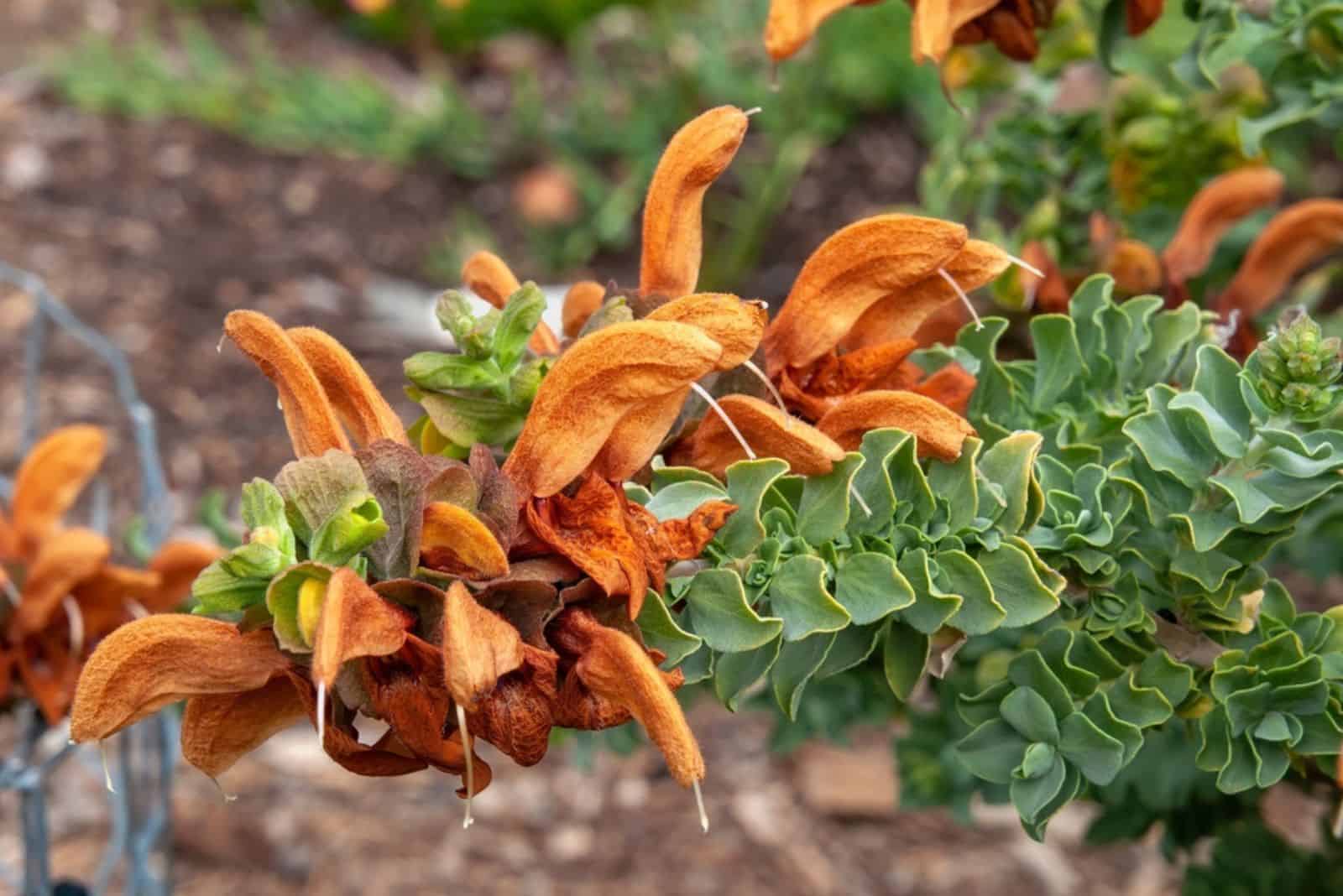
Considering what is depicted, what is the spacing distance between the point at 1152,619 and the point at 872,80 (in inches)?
111

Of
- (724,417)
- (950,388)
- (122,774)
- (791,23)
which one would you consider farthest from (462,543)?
(122,774)

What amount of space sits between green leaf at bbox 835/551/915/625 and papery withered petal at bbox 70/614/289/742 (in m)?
0.31

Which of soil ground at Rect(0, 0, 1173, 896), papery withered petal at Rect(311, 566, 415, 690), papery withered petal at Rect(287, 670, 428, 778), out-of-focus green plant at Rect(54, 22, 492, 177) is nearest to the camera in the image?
papery withered petal at Rect(311, 566, 415, 690)

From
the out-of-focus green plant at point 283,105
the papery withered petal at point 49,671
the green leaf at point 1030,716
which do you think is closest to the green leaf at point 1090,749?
the green leaf at point 1030,716

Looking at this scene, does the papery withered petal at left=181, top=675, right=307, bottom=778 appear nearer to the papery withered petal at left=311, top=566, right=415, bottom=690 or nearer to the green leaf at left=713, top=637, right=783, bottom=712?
the papery withered petal at left=311, top=566, right=415, bottom=690

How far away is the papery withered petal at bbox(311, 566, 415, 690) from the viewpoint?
2.22ft

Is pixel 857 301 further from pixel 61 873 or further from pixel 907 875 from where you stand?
pixel 61 873

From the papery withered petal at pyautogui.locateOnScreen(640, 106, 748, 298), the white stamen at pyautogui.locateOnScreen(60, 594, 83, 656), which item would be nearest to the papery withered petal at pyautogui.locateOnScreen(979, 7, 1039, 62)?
the papery withered petal at pyautogui.locateOnScreen(640, 106, 748, 298)

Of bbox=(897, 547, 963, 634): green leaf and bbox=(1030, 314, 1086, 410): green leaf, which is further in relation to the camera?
bbox=(1030, 314, 1086, 410): green leaf

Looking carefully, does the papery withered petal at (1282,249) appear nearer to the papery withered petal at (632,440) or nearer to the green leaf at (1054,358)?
the green leaf at (1054,358)

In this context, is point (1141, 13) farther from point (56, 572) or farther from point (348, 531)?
point (56, 572)

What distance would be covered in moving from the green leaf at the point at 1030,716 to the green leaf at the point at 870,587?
0.44ft

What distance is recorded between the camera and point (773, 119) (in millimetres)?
3455

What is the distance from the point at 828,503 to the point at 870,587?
58 mm
